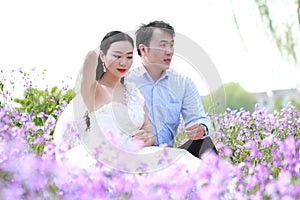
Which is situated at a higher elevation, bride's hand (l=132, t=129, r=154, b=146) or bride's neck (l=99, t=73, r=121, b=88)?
bride's neck (l=99, t=73, r=121, b=88)

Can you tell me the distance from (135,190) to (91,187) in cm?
15

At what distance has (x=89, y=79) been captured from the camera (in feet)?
8.95

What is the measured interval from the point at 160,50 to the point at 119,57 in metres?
0.35

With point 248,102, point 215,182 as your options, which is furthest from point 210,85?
point 248,102

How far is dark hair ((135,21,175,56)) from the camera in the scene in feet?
10.3

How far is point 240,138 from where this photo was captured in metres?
3.65

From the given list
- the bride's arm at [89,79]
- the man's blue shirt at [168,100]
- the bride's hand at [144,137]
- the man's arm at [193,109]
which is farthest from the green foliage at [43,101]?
the bride's hand at [144,137]

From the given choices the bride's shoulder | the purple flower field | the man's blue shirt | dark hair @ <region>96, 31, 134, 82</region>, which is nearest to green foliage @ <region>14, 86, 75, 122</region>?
the man's blue shirt

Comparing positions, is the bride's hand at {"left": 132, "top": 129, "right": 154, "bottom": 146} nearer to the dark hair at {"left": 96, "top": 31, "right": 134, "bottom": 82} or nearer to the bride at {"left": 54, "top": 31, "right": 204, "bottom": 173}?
the bride at {"left": 54, "top": 31, "right": 204, "bottom": 173}

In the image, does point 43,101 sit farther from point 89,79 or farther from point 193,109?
point 89,79

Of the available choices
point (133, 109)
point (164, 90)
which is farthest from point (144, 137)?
point (164, 90)

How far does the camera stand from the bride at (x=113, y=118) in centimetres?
263

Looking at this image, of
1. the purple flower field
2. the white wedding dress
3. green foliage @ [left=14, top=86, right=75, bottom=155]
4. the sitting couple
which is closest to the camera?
the purple flower field

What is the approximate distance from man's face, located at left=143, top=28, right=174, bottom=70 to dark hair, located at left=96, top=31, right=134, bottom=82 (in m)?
0.23
